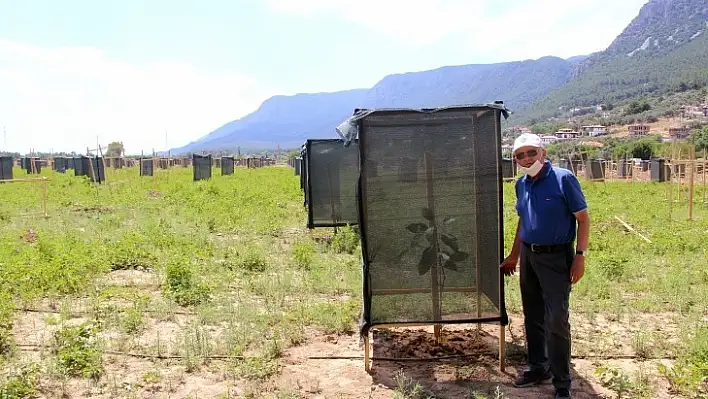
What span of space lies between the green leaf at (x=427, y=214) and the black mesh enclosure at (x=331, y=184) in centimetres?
623

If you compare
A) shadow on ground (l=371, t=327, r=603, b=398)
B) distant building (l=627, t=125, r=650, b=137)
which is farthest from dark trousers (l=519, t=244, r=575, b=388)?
distant building (l=627, t=125, r=650, b=137)

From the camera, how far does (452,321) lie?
4.30 m

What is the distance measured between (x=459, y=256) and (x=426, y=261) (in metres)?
0.25

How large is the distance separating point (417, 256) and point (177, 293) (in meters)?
3.04

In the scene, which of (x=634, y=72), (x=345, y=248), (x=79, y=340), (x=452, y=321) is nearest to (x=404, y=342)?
(x=452, y=321)

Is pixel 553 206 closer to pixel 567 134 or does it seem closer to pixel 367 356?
pixel 367 356

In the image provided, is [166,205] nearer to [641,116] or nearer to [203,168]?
[203,168]

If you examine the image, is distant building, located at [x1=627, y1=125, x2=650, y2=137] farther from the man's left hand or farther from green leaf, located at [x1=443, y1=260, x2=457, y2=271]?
the man's left hand

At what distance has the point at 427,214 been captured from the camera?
4223mm

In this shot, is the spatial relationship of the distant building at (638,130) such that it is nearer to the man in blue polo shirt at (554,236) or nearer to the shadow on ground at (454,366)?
the shadow on ground at (454,366)

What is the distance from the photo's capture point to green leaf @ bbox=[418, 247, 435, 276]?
4258 millimetres

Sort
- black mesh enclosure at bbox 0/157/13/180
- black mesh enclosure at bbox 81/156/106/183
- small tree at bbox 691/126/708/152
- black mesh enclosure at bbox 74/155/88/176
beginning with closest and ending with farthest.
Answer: black mesh enclosure at bbox 81/156/106/183
black mesh enclosure at bbox 0/157/13/180
black mesh enclosure at bbox 74/155/88/176
small tree at bbox 691/126/708/152

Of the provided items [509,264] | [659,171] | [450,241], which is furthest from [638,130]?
[450,241]

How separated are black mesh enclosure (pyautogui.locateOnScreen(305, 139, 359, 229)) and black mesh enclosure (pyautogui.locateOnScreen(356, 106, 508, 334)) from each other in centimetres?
618
